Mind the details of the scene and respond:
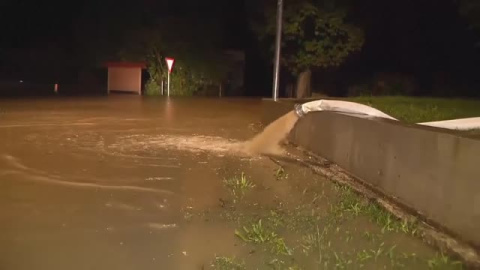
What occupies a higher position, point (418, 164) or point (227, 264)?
point (418, 164)

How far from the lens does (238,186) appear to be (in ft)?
26.9

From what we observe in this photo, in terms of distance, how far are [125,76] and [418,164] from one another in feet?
90.6

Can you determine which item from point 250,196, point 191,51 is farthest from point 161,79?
point 250,196

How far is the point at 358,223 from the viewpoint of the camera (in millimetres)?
6434

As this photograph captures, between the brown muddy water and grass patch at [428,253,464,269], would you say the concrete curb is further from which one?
the brown muddy water

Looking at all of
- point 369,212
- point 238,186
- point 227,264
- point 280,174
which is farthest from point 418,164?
point 280,174

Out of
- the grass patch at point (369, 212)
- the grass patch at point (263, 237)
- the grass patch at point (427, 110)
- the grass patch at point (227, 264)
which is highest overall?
the grass patch at point (427, 110)

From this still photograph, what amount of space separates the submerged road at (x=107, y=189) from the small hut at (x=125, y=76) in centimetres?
1616

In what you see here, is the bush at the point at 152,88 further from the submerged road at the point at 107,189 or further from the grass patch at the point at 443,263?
the grass patch at the point at 443,263

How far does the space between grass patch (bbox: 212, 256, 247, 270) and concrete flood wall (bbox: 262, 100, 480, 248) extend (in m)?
2.19

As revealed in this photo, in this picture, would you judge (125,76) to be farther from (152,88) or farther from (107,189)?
(107,189)

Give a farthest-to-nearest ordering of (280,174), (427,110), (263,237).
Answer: (427,110) < (280,174) < (263,237)

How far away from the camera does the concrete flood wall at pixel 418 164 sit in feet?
18.3

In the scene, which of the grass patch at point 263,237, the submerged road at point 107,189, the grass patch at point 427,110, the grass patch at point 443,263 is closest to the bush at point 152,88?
the submerged road at point 107,189
